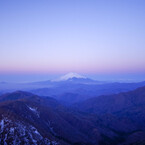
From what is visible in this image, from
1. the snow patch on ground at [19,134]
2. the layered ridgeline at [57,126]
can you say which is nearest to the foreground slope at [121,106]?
the layered ridgeline at [57,126]

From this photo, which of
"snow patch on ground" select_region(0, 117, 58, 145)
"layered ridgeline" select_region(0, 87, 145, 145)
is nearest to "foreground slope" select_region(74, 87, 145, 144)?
"layered ridgeline" select_region(0, 87, 145, 145)

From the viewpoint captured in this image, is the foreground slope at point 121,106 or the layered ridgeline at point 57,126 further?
the foreground slope at point 121,106

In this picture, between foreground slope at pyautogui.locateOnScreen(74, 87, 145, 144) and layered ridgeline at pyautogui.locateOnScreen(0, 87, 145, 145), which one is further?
foreground slope at pyautogui.locateOnScreen(74, 87, 145, 144)

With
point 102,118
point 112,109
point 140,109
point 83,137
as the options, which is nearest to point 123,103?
point 112,109

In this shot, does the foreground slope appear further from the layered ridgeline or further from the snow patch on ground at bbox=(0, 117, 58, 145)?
the snow patch on ground at bbox=(0, 117, 58, 145)

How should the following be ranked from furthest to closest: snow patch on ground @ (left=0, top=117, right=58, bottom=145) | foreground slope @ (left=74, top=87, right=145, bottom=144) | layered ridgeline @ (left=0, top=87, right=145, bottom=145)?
foreground slope @ (left=74, top=87, right=145, bottom=144), layered ridgeline @ (left=0, top=87, right=145, bottom=145), snow patch on ground @ (left=0, top=117, right=58, bottom=145)

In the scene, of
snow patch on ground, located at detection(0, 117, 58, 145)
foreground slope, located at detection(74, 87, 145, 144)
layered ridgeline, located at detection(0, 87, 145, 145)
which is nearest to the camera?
snow patch on ground, located at detection(0, 117, 58, 145)

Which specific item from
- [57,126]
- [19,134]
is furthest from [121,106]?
[19,134]

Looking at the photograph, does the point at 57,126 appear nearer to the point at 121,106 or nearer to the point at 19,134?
the point at 19,134

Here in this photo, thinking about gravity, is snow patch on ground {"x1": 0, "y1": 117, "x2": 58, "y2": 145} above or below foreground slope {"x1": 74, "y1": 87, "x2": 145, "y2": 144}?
above

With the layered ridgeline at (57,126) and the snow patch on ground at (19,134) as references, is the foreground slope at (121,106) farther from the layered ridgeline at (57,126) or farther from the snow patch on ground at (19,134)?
the snow patch on ground at (19,134)

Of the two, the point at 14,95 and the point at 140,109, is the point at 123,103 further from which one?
the point at 14,95

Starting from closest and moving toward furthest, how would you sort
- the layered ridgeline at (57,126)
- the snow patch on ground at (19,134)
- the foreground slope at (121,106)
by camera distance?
the snow patch on ground at (19,134) < the layered ridgeline at (57,126) < the foreground slope at (121,106)
